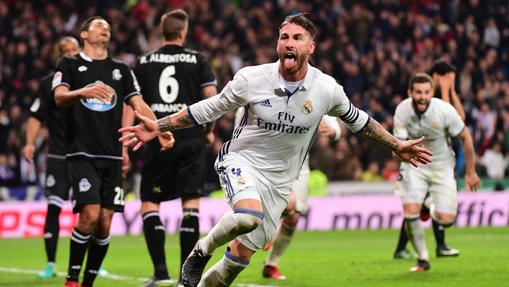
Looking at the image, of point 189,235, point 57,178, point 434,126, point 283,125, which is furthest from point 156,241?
point 434,126

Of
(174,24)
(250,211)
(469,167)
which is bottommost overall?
(250,211)

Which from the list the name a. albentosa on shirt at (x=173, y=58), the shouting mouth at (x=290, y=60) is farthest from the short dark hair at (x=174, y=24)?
the shouting mouth at (x=290, y=60)

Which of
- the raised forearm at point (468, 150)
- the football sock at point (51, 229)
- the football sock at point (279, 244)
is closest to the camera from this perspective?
the football sock at point (279, 244)

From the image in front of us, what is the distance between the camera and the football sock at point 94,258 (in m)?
10.5

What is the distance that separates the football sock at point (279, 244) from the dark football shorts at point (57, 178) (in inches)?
107

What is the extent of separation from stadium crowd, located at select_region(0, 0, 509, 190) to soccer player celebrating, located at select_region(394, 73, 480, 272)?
10959mm

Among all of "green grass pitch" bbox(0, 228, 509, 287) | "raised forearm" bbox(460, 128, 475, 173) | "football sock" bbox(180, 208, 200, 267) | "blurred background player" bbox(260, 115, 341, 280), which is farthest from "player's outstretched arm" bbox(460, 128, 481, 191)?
"football sock" bbox(180, 208, 200, 267)

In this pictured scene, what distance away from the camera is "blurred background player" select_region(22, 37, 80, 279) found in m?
13.1

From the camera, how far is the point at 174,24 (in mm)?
11258

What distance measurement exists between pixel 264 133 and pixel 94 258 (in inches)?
104

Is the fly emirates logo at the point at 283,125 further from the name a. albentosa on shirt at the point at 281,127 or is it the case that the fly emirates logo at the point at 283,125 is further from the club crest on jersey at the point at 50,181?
the club crest on jersey at the point at 50,181

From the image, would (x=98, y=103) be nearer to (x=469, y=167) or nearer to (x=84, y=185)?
(x=84, y=185)

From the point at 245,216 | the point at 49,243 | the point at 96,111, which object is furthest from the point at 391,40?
the point at 245,216

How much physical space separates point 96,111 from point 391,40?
66.7 feet
